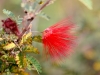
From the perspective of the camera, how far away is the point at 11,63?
2254 mm

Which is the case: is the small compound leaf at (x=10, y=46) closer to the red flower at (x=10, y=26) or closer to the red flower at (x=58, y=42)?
the red flower at (x=10, y=26)

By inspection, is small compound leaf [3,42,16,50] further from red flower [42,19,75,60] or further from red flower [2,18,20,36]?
red flower [42,19,75,60]

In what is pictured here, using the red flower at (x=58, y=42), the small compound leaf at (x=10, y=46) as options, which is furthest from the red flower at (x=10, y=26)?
the red flower at (x=58, y=42)

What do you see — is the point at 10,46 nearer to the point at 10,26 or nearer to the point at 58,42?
the point at 10,26

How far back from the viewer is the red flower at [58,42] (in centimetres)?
221

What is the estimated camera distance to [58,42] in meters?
2.22

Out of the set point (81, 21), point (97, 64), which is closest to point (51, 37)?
point (97, 64)

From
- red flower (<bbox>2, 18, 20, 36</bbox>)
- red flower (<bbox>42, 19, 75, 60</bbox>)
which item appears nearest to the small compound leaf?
red flower (<bbox>2, 18, 20, 36</bbox>)

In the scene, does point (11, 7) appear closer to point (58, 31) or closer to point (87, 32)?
point (87, 32)

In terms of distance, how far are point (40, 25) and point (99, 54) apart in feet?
5.58

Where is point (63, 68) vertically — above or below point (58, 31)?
below

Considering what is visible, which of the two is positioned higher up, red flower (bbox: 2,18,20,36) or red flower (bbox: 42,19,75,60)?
red flower (bbox: 2,18,20,36)

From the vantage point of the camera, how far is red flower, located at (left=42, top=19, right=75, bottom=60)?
221 cm

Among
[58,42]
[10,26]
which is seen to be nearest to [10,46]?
[10,26]
